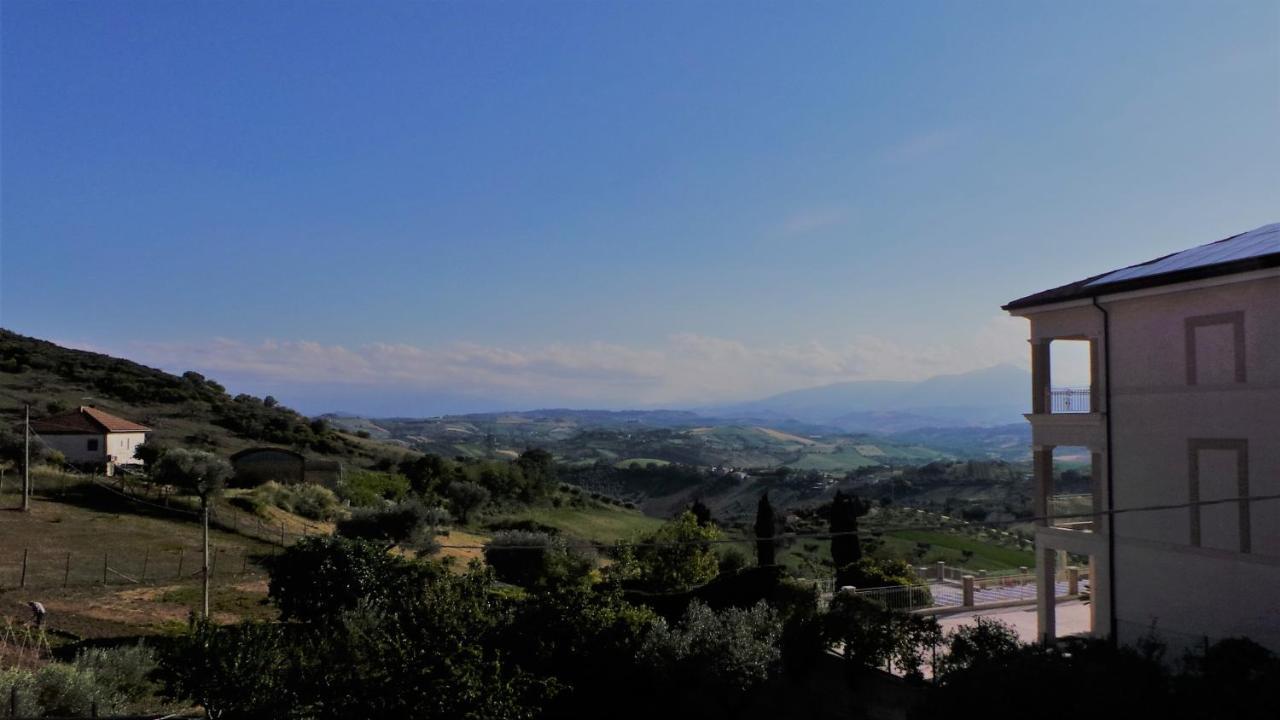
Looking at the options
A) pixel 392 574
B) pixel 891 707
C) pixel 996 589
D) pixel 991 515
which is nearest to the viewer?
pixel 891 707

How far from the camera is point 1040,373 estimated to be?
1883 cm

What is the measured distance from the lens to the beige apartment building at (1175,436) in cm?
1437

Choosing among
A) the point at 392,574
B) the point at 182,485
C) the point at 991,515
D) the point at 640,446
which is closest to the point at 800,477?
the point at 991,515

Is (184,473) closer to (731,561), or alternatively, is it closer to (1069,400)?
(731,561)

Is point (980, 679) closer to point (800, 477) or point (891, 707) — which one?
point (891, 707)

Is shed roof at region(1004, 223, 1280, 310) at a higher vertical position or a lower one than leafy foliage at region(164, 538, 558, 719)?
higher

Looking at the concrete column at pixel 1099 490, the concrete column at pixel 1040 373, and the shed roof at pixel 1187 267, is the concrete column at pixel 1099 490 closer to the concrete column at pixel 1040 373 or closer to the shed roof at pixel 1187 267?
the concrete column at pixel 1040 373

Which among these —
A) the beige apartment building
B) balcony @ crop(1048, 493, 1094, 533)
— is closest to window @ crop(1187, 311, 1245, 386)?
the beige apartment building

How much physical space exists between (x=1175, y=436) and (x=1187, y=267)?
3217mm

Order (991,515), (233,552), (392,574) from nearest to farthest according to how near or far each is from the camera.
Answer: (392,574), (233,552), (991,515)

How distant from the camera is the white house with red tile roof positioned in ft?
145

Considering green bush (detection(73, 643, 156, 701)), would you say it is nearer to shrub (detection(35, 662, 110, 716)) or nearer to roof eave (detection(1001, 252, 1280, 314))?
shrub (detection(35, 662, 110, 716))

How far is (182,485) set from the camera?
3922cm

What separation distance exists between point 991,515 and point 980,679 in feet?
186
